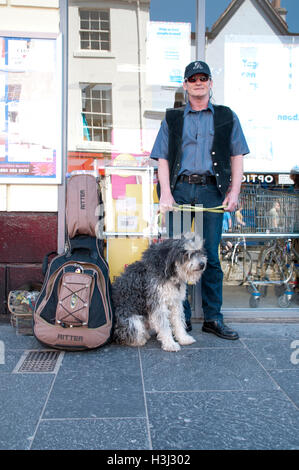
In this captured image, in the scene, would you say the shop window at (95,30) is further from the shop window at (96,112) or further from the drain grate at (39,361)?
the drain grate at (39,361)

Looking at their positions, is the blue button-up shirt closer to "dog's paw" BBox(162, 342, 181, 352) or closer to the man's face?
the man's face

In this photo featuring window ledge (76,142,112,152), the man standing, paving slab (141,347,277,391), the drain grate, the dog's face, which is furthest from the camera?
window ledge (76,142,112,152)

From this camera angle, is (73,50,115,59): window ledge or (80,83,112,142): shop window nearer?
(73,50,115,59): window ledge

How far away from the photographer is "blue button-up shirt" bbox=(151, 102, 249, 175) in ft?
12.6

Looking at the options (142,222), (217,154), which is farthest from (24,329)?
(217,154)

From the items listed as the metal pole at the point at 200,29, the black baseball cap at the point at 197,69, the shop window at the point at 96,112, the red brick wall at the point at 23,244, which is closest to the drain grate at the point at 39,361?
the red brick wall at the point at 23,244

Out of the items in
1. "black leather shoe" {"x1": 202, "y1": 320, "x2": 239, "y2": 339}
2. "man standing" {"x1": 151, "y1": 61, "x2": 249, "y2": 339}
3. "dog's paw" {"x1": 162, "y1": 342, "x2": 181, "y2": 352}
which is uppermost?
"man standing" {"x1": 151, "y1": 61, "x2": 249, "y2": 339}

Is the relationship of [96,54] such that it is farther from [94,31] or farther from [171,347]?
[171,347]

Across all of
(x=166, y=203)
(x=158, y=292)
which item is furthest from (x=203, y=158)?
(x=158, y=292)

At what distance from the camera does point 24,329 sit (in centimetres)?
403

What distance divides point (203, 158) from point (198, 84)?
0.64 metres

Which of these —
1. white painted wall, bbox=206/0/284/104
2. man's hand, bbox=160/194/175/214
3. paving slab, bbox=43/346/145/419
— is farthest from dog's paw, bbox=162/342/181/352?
white painted wall, bbox=206/0/284/104

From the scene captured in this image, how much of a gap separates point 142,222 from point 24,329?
165 centimetres

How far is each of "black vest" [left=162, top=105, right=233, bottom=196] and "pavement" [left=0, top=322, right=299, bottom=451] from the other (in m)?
1.49
